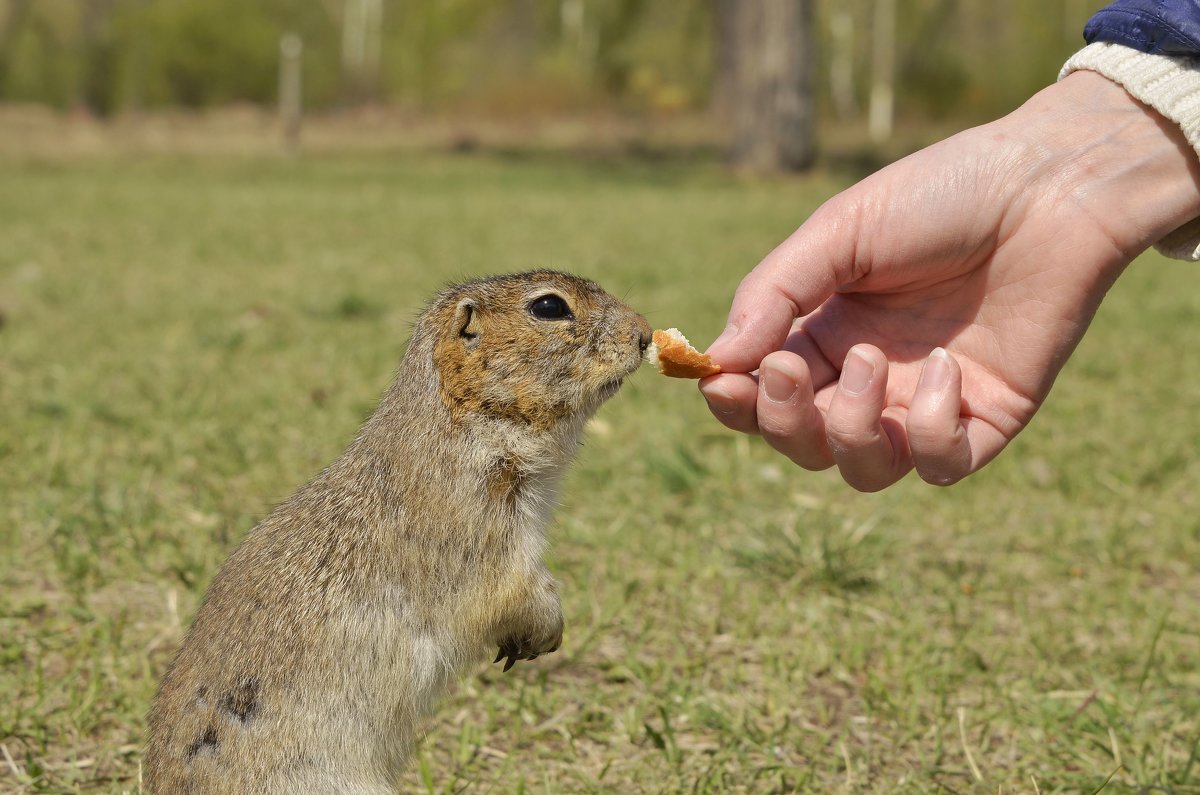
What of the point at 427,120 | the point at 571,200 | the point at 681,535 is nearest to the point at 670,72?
the point at 427,120

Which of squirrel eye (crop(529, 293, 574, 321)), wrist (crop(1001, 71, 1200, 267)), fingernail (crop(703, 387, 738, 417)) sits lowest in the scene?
fingernail (crop(703, 387, 738, 417))

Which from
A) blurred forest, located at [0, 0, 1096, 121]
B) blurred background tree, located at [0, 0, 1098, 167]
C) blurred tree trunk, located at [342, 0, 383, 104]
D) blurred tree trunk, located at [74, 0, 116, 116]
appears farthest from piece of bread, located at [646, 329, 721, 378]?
blurred tree trunk, located at [342, 0, 383, 104]

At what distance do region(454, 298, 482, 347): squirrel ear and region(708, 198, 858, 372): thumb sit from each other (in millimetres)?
571

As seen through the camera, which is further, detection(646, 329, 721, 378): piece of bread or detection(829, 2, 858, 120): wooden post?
detection(829, 2, 858, 120): wooden post

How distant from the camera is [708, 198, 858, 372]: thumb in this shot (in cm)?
258

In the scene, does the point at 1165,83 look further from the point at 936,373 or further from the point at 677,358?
the point at 677,358

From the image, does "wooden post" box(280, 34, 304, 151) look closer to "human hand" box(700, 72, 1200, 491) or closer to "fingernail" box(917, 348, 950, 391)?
"human hand" box(700, 72, 1200, 491)

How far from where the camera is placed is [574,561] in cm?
394

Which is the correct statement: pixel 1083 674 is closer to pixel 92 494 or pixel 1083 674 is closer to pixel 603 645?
pixel 603 645

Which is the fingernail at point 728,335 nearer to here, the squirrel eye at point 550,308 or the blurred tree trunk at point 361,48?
the squirrel eye at point 550,308

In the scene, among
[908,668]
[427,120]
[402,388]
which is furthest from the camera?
[427,120]

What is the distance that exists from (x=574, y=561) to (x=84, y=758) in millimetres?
1673

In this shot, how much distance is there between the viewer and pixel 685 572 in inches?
150

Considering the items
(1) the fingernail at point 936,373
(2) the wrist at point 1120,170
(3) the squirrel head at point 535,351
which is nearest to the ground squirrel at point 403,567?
(3) the squirrel head at point 535,351
